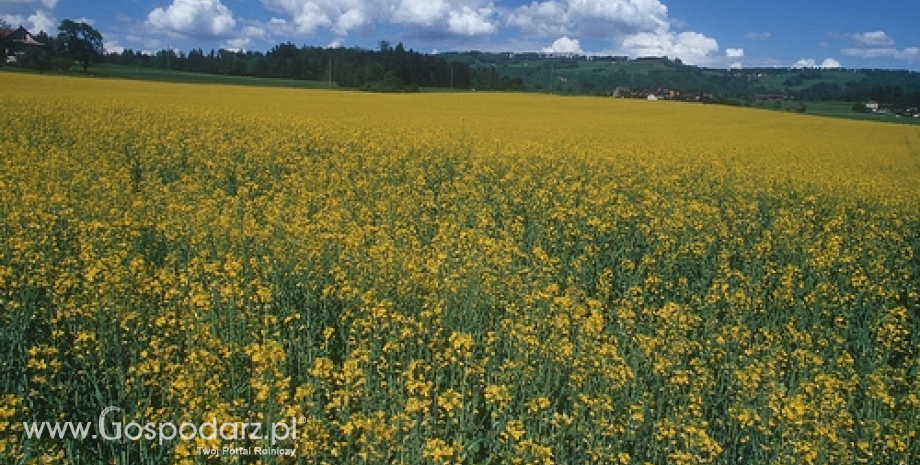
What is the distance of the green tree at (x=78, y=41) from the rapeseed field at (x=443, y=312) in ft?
179

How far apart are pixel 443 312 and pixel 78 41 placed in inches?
2694

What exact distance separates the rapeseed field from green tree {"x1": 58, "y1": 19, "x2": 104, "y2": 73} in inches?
2144

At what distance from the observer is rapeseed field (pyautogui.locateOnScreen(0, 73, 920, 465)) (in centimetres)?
397

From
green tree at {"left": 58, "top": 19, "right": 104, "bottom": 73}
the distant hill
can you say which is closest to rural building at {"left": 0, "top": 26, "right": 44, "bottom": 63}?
green tree at {"left": 58, "top": 19, "right": 104, "bottom": 73}

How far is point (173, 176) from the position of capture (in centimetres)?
1193

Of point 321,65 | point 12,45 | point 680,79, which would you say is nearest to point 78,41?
point 12,45

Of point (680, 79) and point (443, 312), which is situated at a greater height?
point (680, 79)

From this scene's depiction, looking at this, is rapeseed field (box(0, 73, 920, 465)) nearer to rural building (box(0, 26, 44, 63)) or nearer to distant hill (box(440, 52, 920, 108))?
distant hill (box(440, 52, 920, 108))

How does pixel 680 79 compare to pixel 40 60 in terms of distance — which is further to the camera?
pixel 680 79

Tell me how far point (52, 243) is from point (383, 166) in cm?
739

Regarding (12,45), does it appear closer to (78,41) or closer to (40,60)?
(78,41)

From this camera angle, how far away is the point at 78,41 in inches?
2418

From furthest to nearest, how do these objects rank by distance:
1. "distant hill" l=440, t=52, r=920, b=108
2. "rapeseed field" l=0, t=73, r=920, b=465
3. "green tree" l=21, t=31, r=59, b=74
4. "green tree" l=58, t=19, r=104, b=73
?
"distant hill" l=440, t=52, r=920, b=108, "green tree" l=58, t=19, r=104, b=73, "green tree" l=21, t=31, r=59, b=74, "rapeseed field" l=0, t=73, r=920, b=465

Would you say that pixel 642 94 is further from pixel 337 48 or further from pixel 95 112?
pixel 95 112
